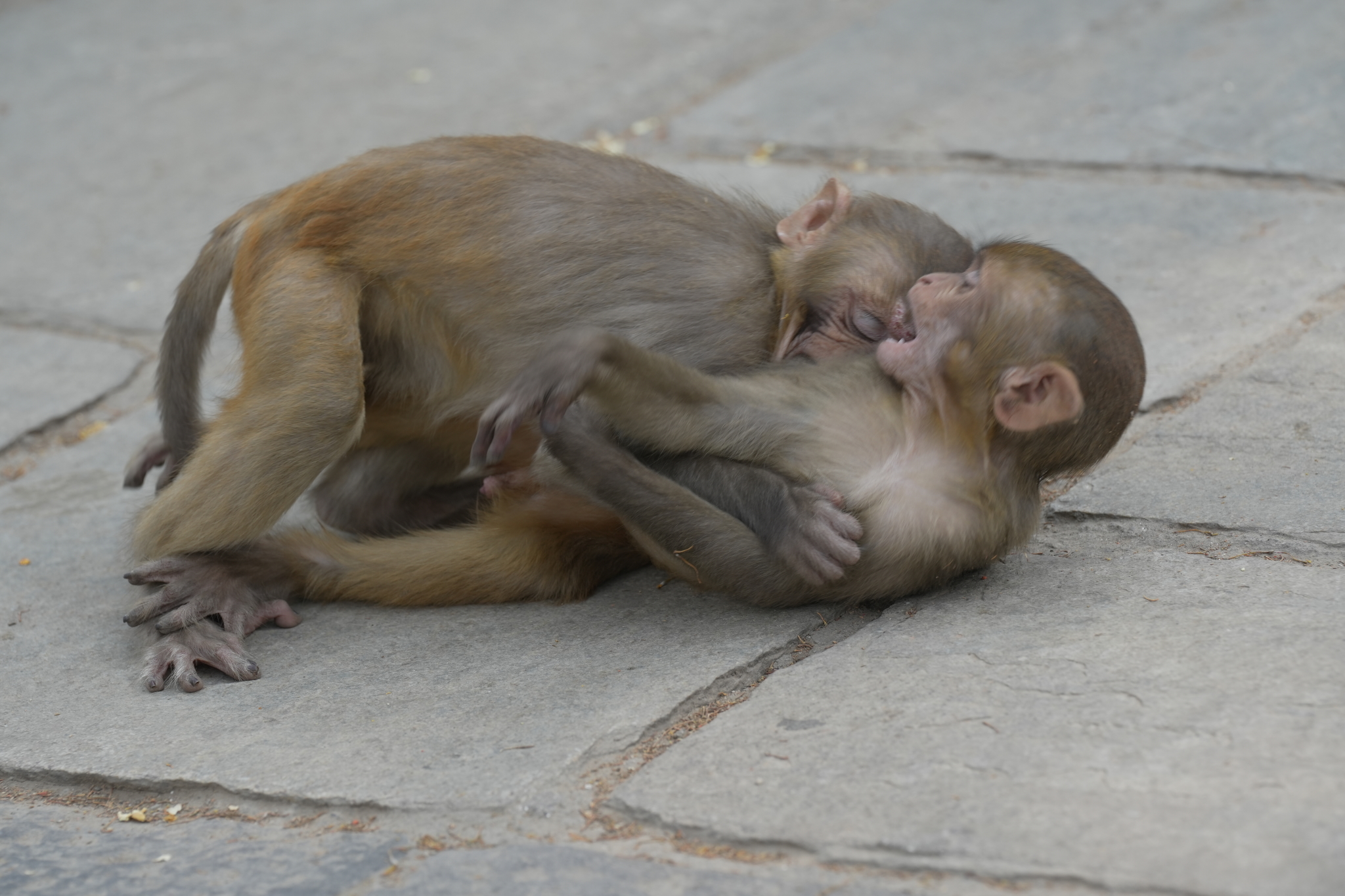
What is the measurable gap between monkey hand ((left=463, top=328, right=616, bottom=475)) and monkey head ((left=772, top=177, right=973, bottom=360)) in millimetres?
736

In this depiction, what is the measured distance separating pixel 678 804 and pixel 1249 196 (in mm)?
3766

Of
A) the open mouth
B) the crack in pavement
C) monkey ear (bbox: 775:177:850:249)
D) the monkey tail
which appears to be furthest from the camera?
the crack in pavement

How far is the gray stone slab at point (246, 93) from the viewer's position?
625cm

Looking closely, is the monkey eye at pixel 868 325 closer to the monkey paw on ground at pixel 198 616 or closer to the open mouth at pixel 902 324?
the open mouth at pixel 902 324

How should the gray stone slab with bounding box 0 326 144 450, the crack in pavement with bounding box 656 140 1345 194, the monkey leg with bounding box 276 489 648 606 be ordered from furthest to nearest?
the crack in pavement with bounding box 656 140 1345 194 < the gray stone slab with bounding box 0 326 144 450 < the monkey leg with bounding box 276 489 648 606

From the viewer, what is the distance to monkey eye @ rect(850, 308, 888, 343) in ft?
11.9

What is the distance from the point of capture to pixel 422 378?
12.5 feet

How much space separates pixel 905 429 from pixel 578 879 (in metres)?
1.37

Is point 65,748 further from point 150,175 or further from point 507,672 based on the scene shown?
point 150,175

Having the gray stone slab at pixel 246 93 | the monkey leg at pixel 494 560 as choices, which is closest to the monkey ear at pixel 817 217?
the monkey leg at pixel 494 560

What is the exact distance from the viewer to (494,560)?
3.66 metres

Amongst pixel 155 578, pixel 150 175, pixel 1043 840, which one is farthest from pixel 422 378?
pixel 150 175

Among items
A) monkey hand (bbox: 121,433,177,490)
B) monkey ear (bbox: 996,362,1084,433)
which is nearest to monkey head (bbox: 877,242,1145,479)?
monkey ear (bbox: 996,362,1084,433)

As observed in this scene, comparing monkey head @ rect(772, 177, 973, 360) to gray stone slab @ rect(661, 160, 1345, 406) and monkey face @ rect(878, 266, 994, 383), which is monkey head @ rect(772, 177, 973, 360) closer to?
monkey face @ rect(878, 266, 994, 383)
